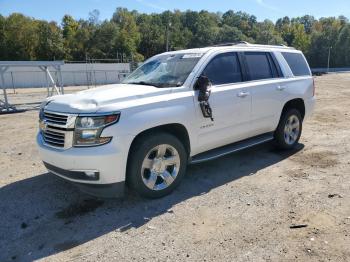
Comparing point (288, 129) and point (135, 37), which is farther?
point (135, 37)

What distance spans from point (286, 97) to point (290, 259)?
3.56m

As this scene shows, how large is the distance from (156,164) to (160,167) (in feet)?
0.29

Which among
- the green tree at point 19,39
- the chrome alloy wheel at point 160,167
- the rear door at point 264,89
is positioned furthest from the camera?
the green tree at point 19,39

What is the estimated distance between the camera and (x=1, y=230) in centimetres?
383

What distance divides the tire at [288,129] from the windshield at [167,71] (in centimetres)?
223

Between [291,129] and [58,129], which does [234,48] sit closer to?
[291,129]

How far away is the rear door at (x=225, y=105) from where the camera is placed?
482cm

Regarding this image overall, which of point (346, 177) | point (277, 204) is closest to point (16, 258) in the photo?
point (277, 204)

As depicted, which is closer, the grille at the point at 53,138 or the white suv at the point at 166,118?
the white suv at the point at 166,118

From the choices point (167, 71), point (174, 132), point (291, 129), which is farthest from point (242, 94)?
point (291, 129)

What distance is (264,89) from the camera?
5602mm

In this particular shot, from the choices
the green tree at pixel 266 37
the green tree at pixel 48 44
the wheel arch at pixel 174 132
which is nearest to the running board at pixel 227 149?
the wheel arch at pixel 174 132

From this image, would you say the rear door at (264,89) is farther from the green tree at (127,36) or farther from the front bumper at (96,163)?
the green tree at (127,36)

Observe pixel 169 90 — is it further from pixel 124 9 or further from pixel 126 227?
pixel 124 9
